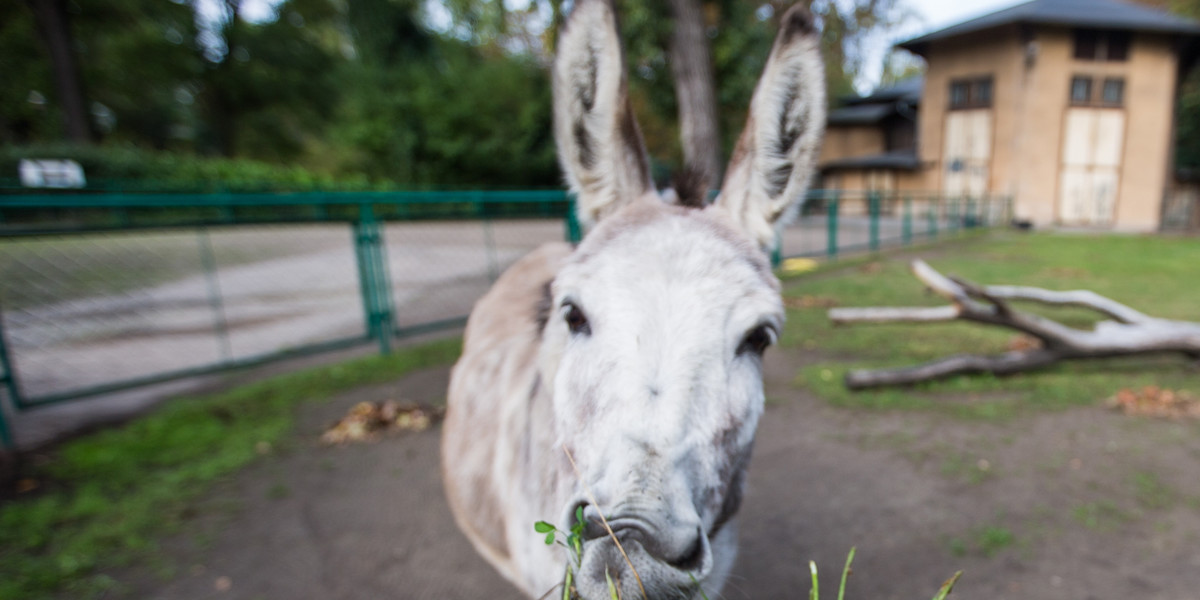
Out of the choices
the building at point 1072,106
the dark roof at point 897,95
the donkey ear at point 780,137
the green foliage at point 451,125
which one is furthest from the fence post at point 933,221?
the donkey ear at point 780,137

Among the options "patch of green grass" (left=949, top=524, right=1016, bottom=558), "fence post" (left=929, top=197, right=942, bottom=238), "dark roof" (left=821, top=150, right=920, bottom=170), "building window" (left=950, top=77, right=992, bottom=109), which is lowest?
"patch of green grass" (left=949, top=524, right=1016, bottom=558)

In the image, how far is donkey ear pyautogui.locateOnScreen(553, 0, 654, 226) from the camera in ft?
5.68

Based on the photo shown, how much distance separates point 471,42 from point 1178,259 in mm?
25688

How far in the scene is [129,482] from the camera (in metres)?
3.63

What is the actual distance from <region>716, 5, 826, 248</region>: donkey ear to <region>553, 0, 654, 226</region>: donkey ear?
1.06ft

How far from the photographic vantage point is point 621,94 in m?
1.75

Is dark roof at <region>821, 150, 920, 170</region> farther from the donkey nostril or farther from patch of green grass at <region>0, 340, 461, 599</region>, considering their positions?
the donkey nostril

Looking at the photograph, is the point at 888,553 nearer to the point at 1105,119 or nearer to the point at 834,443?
the point at 834,443

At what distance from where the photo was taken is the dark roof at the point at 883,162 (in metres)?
26.5

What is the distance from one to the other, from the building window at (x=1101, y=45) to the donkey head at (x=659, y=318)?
94.0 ft

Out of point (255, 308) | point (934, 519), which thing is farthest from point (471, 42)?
point (934, 519)

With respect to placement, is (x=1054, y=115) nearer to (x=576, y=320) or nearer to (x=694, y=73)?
(x=694, y=73)

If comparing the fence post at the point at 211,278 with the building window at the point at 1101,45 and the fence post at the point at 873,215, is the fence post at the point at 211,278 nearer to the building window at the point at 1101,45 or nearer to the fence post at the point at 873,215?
the fence post at the point at 873,215

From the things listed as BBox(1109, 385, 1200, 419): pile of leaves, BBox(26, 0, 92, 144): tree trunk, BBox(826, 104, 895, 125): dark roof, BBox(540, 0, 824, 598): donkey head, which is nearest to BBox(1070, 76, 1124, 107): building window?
BBox(826, 104, 895, 125): dark roof
